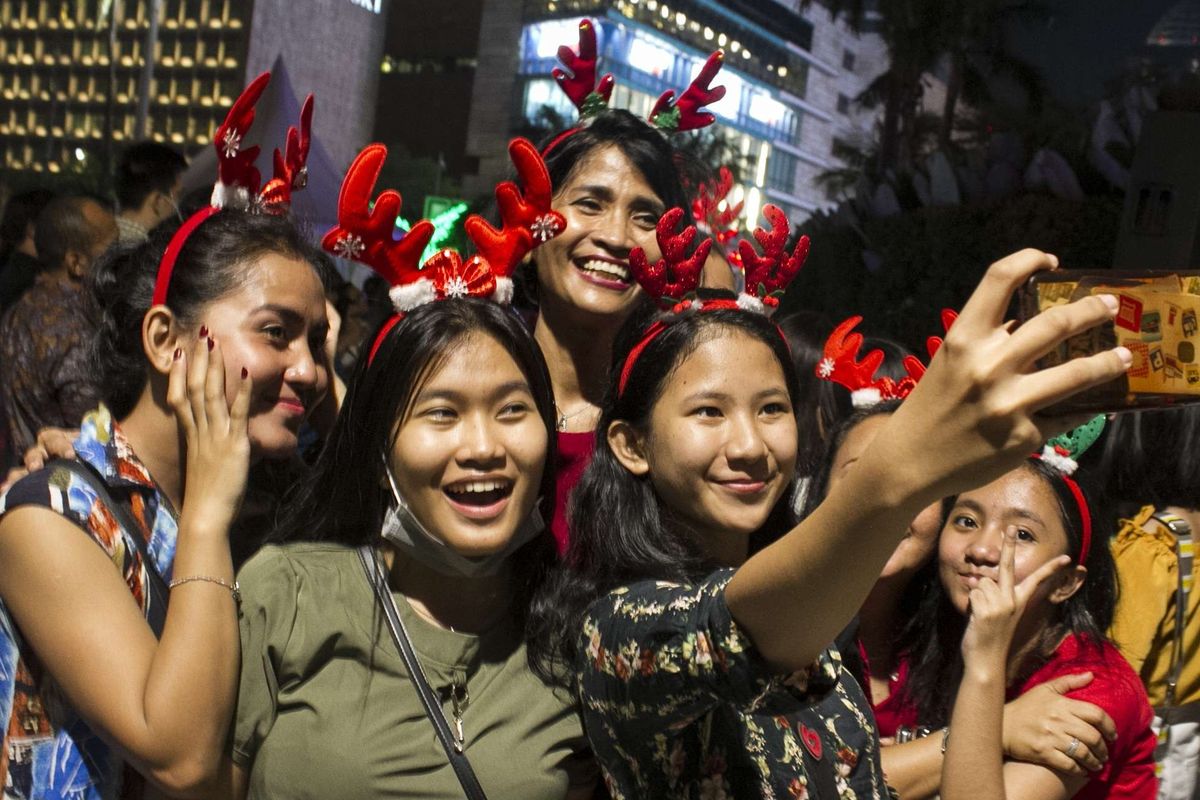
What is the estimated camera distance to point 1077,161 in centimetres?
561

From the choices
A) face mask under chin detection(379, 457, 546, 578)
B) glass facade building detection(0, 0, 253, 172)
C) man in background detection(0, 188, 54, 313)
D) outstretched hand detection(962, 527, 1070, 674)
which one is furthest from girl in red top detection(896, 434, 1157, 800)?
glass facade building detection(0, 0, 253, 172)

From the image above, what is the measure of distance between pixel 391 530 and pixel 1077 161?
179 inches

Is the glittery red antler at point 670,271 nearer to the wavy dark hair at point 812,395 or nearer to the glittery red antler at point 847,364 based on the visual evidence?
the glittery red antler at point 847,364

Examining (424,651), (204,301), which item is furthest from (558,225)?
(424,651)

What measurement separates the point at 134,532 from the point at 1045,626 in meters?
1.76

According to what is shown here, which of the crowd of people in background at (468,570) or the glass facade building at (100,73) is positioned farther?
the glass facade building at (100,73)

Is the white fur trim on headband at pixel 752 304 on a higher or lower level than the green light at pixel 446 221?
lower

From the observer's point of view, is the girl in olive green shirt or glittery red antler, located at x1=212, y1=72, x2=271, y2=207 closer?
the girl in olive green shirt

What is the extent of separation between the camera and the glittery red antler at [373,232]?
6.88ft

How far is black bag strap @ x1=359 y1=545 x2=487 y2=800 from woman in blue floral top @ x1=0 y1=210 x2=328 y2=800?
25cm

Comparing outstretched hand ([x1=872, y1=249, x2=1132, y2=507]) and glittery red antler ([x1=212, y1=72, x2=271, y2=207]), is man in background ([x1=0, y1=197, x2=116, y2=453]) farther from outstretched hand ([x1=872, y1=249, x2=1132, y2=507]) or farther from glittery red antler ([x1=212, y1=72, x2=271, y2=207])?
outstretched hand ([x1=872, y1=249, x2=1132, y2=507])

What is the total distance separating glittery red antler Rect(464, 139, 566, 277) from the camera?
2225 millimetres

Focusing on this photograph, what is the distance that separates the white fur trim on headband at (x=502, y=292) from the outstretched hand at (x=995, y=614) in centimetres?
98

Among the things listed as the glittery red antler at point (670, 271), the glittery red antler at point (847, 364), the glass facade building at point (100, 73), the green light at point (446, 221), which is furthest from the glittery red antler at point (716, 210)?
the glass facade building at point (100, 73)
